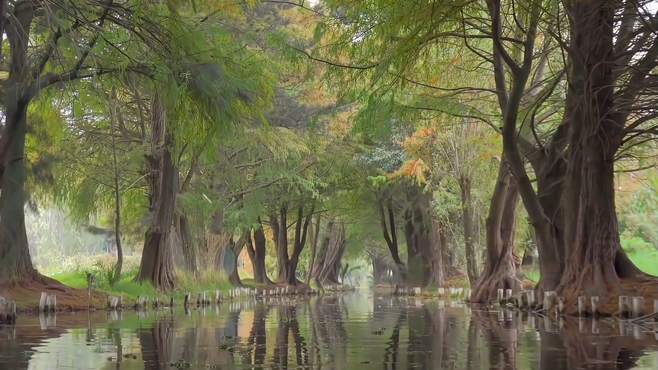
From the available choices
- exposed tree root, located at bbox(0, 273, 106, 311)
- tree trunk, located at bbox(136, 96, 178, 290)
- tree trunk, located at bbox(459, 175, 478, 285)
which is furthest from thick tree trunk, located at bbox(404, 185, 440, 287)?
exposed tree root, located at bbox(0, 273, 106, 311)

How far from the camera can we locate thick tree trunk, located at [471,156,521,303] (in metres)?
23.1

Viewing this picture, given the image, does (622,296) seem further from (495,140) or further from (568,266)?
(495,140)

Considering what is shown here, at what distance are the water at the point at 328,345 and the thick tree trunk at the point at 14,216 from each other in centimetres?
282

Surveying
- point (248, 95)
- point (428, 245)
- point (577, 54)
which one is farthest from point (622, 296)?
point (428, 245)

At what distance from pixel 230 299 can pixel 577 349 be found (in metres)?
23.7

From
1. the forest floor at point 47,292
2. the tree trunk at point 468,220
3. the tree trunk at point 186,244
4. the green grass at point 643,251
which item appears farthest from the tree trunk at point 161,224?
the green grass at point 643,251

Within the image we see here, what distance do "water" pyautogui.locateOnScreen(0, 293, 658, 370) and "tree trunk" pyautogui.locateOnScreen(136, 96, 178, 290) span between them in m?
9.45

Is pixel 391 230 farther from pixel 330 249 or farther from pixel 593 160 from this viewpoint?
pixel 593 160

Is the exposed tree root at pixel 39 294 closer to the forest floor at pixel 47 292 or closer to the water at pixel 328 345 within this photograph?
the forest floor at pixel 47 292

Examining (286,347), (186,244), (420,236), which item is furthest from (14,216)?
(420,236)

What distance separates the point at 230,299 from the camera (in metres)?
31.0

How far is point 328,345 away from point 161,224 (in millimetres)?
14974

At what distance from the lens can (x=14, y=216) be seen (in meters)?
16.5

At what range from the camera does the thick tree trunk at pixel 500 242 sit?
75.9ft
